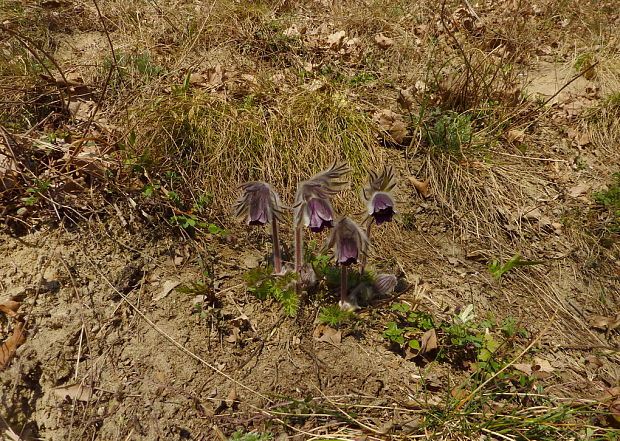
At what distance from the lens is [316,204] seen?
1808mm

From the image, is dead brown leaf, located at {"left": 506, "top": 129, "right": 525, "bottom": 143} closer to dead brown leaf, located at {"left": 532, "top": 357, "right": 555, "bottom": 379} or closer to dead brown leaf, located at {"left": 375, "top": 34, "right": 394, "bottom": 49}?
dead brown leaf, located at {"left": 375, "top": 34, "right": 394, "bottom": 49}

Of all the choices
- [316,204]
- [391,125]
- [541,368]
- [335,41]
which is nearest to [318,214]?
[316,204]

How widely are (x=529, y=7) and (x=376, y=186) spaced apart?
402 centimetres

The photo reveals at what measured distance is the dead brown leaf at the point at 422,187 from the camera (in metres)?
2.87

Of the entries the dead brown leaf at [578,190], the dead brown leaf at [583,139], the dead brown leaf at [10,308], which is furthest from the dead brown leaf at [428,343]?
the dead brown leaf at [583,139]

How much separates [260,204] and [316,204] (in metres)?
0.28

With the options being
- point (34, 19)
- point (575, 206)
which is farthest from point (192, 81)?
point (575, 206)

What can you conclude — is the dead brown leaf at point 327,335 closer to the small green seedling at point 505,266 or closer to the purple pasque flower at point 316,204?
the purple pasque flower at point 316,204

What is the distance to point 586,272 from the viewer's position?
2.64 m

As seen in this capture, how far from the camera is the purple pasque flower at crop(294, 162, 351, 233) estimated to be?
1.80 meters

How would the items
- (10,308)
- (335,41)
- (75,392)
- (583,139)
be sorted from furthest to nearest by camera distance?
1. (335,41)
2. (583,139)
3. (10,308)
4. (75,392)

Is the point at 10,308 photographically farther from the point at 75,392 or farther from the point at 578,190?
the point at 578,190

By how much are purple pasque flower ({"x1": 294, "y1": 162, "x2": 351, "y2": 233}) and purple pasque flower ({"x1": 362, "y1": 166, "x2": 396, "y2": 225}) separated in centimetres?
16

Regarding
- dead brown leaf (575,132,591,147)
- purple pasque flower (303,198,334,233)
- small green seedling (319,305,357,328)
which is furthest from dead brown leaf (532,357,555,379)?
dead brown leaf (575,132,591,147)
